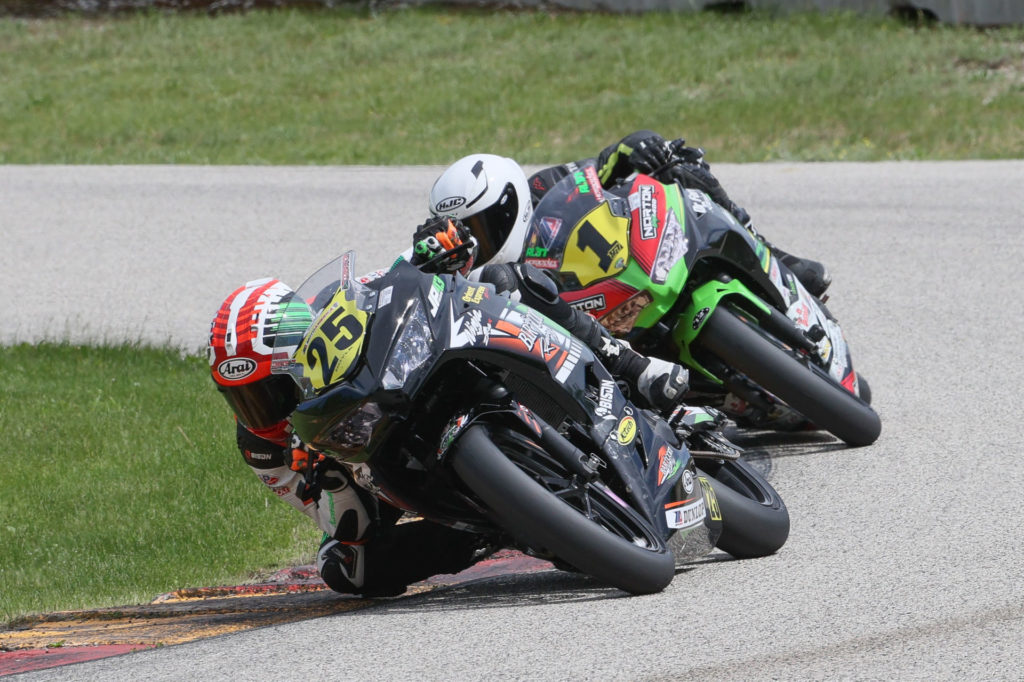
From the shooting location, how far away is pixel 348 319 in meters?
4.48

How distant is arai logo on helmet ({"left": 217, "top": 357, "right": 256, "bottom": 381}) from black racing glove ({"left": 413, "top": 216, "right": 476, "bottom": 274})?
67 cm

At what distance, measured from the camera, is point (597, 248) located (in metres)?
5.84

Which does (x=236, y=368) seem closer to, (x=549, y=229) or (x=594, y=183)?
(x=549, y=229)

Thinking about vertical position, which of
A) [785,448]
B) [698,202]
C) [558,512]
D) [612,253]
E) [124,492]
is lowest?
[124,492]

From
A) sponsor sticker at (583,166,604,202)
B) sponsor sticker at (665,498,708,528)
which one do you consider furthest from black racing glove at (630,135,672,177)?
sponsor sticker at (665,498,708,528)

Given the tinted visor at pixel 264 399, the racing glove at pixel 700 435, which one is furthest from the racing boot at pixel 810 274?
the tinted visor at pixel 264 399

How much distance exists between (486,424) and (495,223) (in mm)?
1338

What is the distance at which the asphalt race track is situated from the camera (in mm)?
3900

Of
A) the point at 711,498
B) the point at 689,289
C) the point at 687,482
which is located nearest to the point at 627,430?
the point at 687,482

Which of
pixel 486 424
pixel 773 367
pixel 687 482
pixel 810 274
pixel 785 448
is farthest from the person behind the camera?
pixel 810 274

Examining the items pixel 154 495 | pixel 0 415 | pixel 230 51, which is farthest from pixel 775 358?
pixel 230 51

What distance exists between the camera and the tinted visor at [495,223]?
551 centimetres

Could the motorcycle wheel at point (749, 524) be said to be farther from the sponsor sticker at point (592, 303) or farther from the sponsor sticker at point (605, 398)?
the sponsor sticker at point (592, 303)

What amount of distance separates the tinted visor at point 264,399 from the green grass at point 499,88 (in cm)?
986
